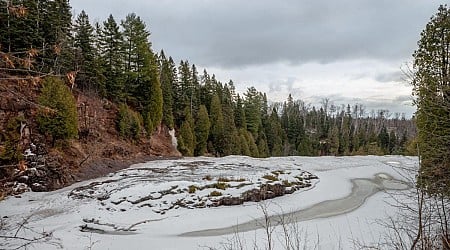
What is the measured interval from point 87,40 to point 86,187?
48.6ft

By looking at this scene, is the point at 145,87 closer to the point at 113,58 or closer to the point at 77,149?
the point at 113,58

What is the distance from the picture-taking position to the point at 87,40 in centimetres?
2755

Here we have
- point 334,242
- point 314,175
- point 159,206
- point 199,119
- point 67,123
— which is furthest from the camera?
point 199,119

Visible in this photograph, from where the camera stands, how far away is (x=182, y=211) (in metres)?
14.4

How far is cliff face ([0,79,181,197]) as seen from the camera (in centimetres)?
1716

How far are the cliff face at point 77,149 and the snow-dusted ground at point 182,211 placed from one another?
1118 millimetres

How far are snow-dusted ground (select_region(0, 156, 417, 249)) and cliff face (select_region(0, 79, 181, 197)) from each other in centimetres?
112

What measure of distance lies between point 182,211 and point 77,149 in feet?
33.5

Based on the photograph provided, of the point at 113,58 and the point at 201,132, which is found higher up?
the point at 113,58

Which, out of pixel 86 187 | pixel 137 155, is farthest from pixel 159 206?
pixel 137 155

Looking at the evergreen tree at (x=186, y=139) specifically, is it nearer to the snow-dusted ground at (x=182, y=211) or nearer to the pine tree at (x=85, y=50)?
the pine tree at (x=85, y=50)

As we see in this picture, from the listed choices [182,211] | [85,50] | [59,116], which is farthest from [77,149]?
[182,211]

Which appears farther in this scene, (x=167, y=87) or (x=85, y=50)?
(x=167, y=87)

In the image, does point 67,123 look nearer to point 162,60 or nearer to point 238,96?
point 162,60
